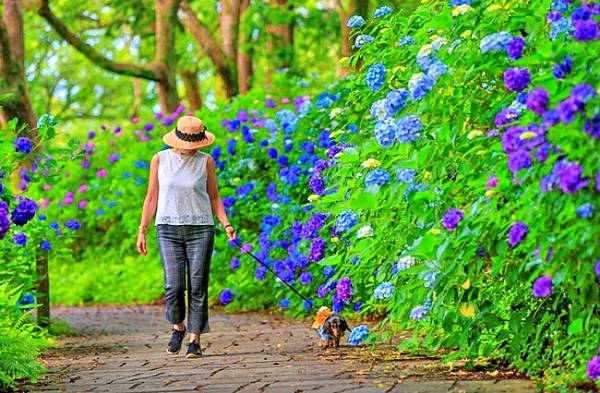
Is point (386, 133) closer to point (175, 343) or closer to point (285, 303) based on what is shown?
point (175, 343)

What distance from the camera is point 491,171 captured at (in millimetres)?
5285

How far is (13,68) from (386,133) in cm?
769

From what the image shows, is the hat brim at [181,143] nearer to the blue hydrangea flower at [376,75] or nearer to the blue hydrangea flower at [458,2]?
the blue hydrangea flower at [376,75]

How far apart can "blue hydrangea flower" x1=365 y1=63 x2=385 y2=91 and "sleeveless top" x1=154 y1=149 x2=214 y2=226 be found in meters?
1.80

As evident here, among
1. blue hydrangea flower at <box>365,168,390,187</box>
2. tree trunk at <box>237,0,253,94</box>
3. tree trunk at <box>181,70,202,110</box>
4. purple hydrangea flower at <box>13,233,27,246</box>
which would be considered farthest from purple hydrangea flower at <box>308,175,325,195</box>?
tree trunk at <box>181,70,202,110</box>

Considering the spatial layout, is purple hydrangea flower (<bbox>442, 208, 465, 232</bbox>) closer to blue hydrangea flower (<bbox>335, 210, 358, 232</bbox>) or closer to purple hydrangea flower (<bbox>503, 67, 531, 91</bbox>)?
purple hydrangea flower (<bbox>503, 67, 531, 91</bbox>)

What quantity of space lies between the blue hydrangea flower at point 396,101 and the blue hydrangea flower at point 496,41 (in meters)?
0.58

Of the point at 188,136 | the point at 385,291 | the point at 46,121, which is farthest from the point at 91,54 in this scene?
the point at 385,291

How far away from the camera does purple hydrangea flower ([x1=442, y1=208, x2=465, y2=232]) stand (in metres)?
5.27

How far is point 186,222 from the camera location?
7.72m

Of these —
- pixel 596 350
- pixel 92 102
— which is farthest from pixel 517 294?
pixel 92 102

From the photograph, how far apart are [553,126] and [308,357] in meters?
3.03

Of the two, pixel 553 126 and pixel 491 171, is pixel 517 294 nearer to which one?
pixel 491 171

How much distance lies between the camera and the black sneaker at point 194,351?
7.64 m
